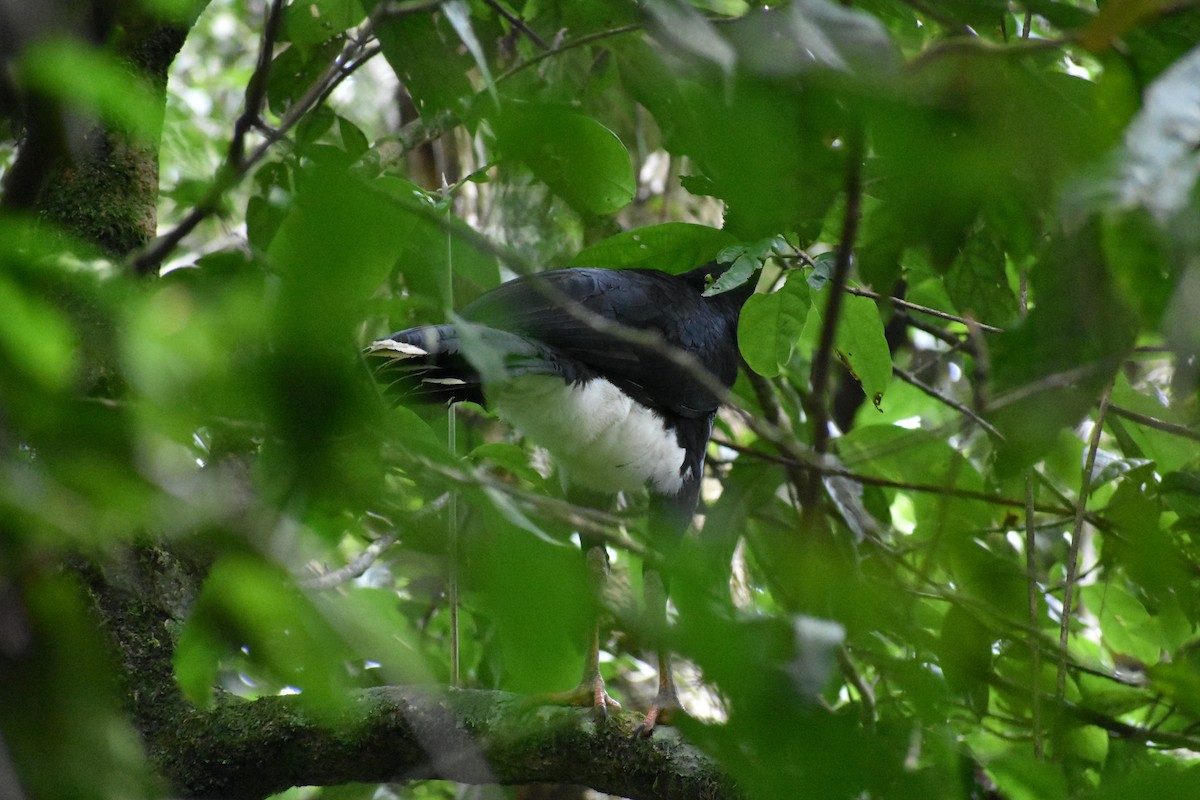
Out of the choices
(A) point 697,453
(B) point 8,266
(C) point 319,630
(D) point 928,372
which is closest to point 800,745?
(C) point 319,630

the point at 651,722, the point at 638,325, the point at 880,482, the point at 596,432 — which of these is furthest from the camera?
the point at 596,432

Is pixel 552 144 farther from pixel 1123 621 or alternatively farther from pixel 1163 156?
pixel 1123 621

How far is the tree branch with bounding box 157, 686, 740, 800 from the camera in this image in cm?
189

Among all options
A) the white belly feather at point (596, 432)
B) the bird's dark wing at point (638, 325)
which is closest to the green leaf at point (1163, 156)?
the bird's dark wing at point (638, 325)

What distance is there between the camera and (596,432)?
9.93 ft

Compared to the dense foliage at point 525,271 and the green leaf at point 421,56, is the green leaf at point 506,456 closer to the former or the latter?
the green leaf at point 421,56

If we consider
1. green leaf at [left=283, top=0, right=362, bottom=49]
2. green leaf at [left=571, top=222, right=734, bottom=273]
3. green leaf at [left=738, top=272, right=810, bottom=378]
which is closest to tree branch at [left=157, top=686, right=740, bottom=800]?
green leaf at [left=738, top=272, right=810, bottom=378]

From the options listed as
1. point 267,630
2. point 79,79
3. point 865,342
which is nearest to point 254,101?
point 79,79

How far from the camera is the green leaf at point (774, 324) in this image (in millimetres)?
1906

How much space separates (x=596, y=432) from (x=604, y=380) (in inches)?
6.4

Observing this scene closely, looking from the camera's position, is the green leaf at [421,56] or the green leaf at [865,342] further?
the green leaf at [865,342]

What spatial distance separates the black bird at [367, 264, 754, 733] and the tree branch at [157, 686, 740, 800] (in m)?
0.14

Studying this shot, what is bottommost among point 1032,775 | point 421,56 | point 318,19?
point 1032,775

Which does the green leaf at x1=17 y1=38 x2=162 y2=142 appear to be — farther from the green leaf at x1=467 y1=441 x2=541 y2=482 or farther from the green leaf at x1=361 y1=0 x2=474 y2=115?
the green leaf at x1=467 y1=441 x2=541 y2=482
